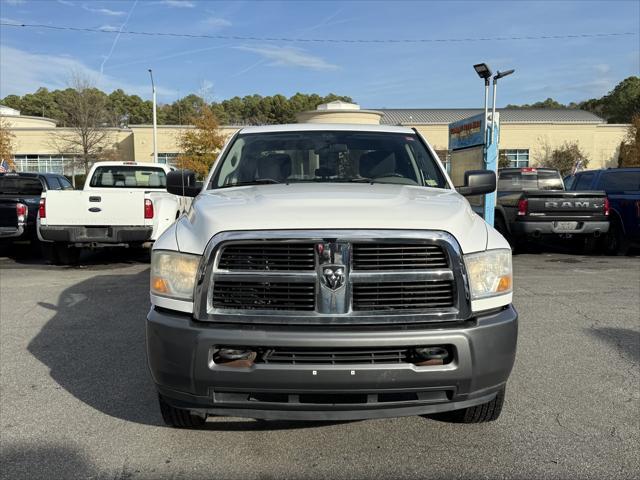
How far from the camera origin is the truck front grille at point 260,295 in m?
2.79

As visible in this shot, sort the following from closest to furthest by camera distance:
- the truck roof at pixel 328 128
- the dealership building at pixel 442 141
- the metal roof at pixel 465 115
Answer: the truck roof at pixel 328 128 → the dealership building at pixel 442 141 → the metal roof at pixel 465 115

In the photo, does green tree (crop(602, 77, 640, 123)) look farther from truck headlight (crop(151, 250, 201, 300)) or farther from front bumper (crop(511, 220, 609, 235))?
truck headlight (crop(151, 250, 201, 300))

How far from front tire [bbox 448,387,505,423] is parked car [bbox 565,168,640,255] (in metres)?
9.57

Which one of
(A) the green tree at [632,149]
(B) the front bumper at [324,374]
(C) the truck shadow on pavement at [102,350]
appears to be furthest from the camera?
(A) the green tree at [632,149]

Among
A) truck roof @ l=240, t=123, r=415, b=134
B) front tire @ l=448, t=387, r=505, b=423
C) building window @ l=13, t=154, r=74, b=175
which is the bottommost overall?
front tire @ l=448, t=387, r=505, b=423

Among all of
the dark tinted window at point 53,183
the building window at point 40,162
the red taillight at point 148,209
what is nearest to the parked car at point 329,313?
the red taillight at point 148,209

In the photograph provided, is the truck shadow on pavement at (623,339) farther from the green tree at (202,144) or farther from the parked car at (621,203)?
the green tree at (202,144)

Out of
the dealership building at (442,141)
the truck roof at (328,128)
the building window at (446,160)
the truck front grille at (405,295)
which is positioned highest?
the dealership building at (442,141)

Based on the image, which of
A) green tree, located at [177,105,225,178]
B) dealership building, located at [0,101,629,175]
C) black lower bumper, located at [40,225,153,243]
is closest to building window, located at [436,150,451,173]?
black lower bumper, located at [40,225,153,243]

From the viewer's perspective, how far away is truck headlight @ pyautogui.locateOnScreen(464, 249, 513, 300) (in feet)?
9.45

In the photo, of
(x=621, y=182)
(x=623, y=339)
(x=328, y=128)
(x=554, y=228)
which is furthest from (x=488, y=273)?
(x=621, y=182)

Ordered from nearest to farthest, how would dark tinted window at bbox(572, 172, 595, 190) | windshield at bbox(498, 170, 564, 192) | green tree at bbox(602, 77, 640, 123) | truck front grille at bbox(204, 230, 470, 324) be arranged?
truck front grille at bbox(204, 230, 470, 324), dark tinted window at bbox(572, 172, 595, 190), windshield at bbox(498, 170, 564, 192), green tree at bbox(602, 77, 640, 123)

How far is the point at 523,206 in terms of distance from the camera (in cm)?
1074

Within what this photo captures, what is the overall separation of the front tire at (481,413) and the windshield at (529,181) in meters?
10.6
